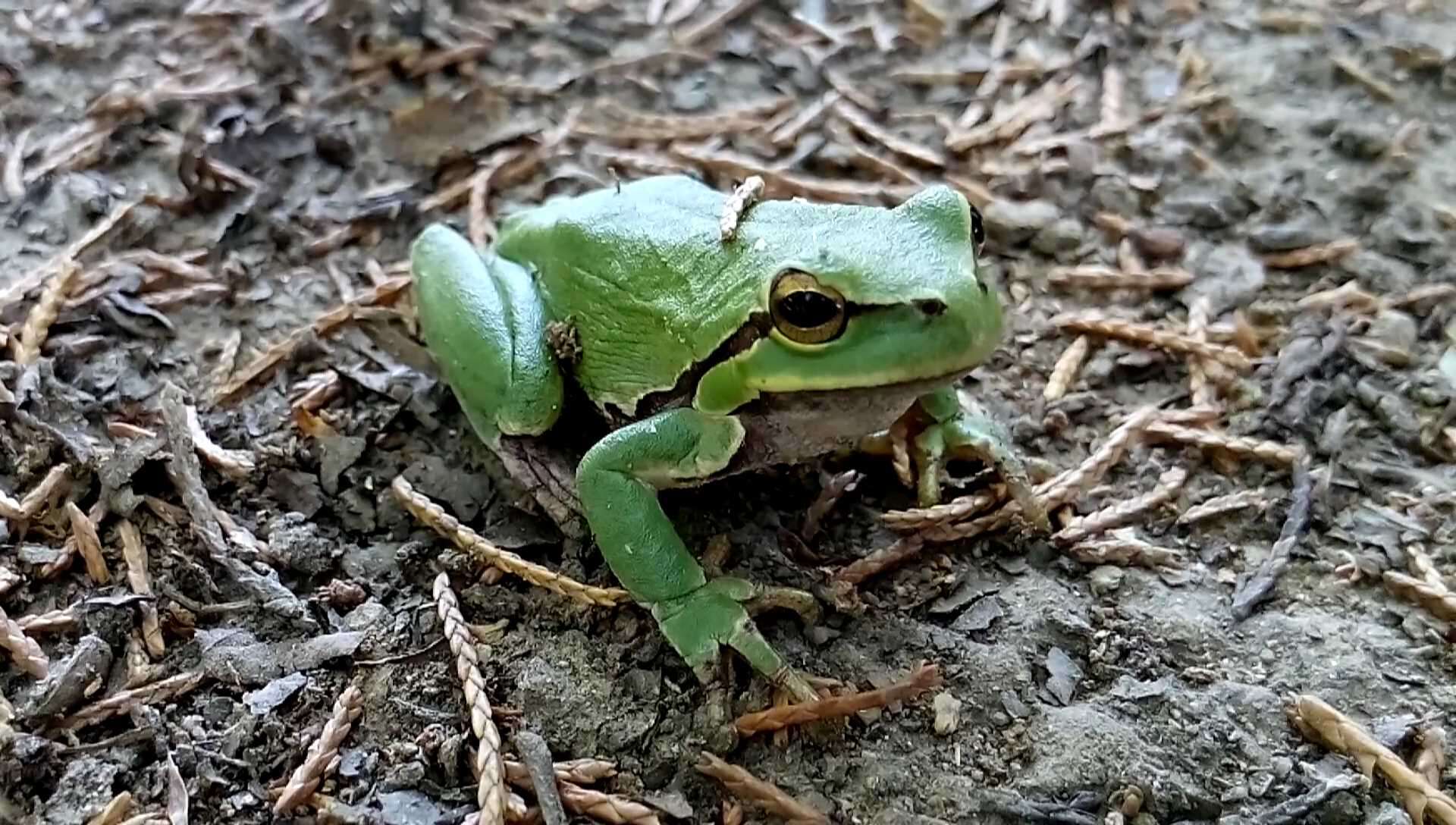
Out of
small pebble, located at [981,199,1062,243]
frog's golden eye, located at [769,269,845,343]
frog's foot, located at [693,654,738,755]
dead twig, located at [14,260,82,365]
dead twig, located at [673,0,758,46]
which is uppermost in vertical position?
frog's golden eye, located at [769,269,845,343]

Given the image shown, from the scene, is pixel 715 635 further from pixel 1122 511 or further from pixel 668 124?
pixel 668 124

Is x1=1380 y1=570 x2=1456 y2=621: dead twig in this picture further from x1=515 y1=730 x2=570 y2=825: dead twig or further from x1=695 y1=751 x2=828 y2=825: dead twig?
x1=515 y1=730 x2=570 y2=825: dead twig

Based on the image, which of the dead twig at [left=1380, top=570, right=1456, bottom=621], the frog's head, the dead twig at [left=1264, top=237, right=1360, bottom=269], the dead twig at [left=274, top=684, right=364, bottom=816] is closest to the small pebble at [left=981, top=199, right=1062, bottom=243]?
the dead twig at [left=1264, top=237, right=1360, bottom=269]

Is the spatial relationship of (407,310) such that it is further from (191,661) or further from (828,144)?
(828,144)

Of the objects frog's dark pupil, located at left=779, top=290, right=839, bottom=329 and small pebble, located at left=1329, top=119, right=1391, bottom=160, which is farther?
small pebble, located at left=1329, top=119, right=1391, bottom=160

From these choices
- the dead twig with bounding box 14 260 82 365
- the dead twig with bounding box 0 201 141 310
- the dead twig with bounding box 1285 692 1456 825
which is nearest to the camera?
the dead twig with bounding box 1285 692 1456 825

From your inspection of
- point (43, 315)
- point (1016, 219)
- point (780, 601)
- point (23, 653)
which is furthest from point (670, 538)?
point (43, 315)

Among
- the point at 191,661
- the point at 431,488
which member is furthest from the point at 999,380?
the point at 191,661
